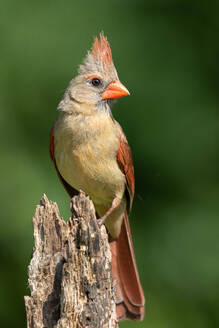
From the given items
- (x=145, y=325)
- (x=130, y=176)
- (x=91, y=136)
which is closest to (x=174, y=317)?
(x=145, y=325)

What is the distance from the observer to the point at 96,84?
15.7 feet

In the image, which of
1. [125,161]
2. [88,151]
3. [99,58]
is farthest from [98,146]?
[99,58]

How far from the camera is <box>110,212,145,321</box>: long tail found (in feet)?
15.9

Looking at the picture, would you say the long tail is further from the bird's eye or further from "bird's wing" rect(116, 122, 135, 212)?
the bird's eye

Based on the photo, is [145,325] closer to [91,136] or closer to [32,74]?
[91,136]

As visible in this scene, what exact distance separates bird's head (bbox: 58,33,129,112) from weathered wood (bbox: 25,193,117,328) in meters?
1.08

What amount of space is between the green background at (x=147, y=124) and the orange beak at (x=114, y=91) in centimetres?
75

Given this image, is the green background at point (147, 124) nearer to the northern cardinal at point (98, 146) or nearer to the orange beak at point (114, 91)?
the northern cardinal at point (98, 146)

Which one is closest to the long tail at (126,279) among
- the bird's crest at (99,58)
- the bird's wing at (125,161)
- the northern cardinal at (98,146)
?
the northern cardinal at (98,146)

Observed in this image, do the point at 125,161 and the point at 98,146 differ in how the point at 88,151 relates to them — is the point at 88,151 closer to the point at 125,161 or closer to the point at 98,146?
the point at 98,146

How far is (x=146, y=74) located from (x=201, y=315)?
1994 mm

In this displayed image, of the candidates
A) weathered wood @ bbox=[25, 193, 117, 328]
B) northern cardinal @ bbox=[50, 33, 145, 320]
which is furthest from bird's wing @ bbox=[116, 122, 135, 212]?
weathered wood @ bbox=[25, 193, 117, 328]

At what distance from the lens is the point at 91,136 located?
459 centimetres

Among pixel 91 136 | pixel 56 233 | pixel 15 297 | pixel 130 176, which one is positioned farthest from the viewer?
pixel 15 297
